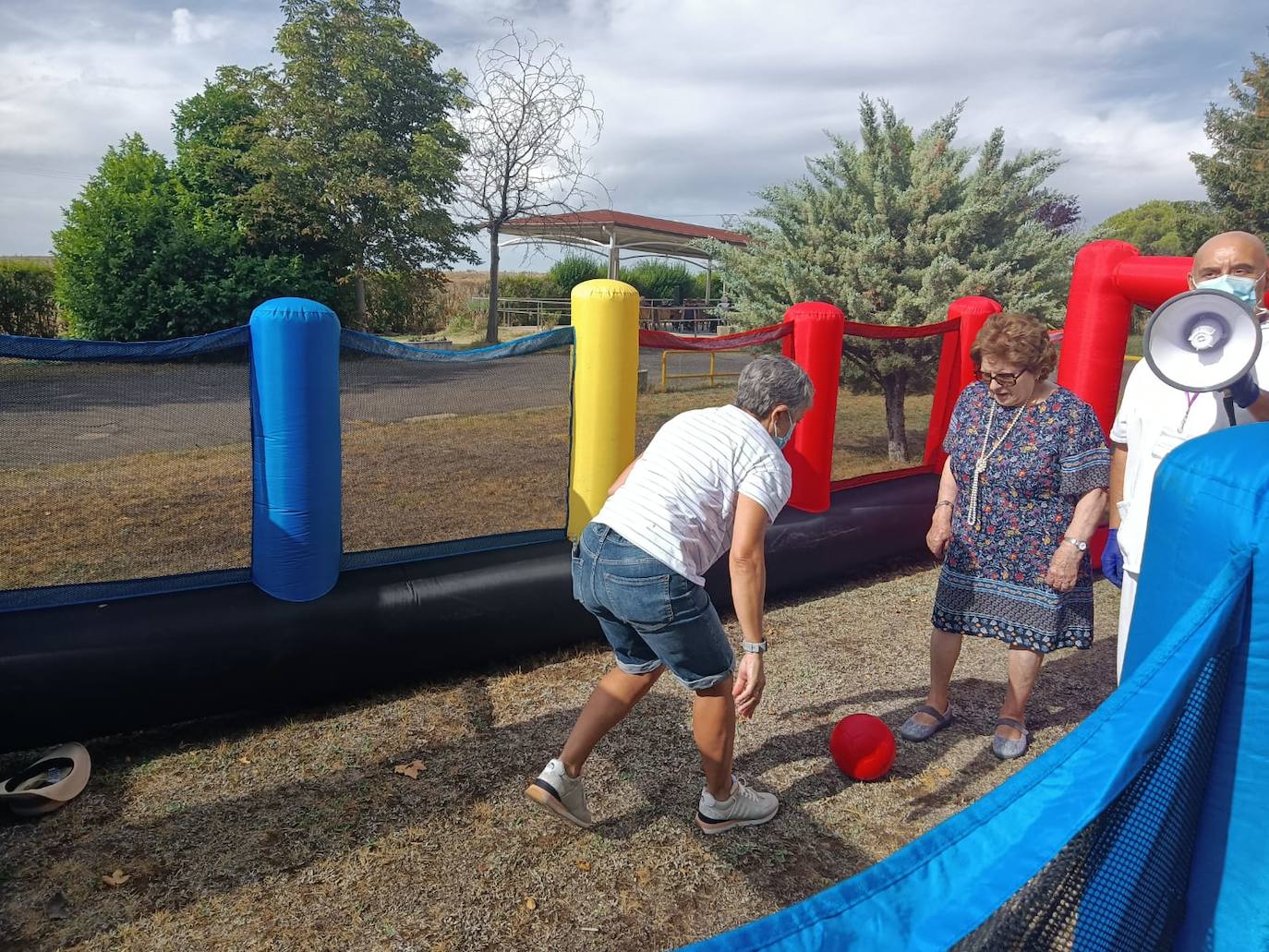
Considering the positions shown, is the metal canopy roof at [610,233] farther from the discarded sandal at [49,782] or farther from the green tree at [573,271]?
the discarded sandal at [49,782]

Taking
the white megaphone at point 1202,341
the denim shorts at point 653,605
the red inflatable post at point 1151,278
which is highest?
the red inflatable post at point 1151,278

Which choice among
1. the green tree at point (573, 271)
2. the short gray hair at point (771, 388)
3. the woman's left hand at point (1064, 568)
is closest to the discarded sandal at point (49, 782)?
the short gray hair at point (771, 388)

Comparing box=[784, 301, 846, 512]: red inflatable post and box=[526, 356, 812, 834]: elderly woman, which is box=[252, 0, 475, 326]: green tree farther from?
box=[526, 356, 812, 834]: elderly woman

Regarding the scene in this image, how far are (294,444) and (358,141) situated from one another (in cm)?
1826

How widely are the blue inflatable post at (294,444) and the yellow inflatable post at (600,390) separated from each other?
4.12 ft

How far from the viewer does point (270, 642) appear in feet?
11.0

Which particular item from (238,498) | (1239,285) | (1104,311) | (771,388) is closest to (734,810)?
(771,388)

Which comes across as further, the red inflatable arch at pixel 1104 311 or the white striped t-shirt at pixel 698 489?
the red inflatable arch at pixel 1104 311

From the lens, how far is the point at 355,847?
109 inches

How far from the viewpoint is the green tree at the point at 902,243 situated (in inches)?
314

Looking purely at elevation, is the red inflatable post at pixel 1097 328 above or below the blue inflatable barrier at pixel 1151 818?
above

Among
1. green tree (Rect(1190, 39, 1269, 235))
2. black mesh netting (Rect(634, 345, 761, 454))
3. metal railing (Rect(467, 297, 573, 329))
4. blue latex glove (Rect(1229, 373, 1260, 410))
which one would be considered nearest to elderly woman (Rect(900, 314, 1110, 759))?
blue latex glove (Rect(1229, 373, 1260, 410))

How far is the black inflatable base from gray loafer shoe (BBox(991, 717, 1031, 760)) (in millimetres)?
1607

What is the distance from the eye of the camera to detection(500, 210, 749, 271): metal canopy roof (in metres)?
21.3
